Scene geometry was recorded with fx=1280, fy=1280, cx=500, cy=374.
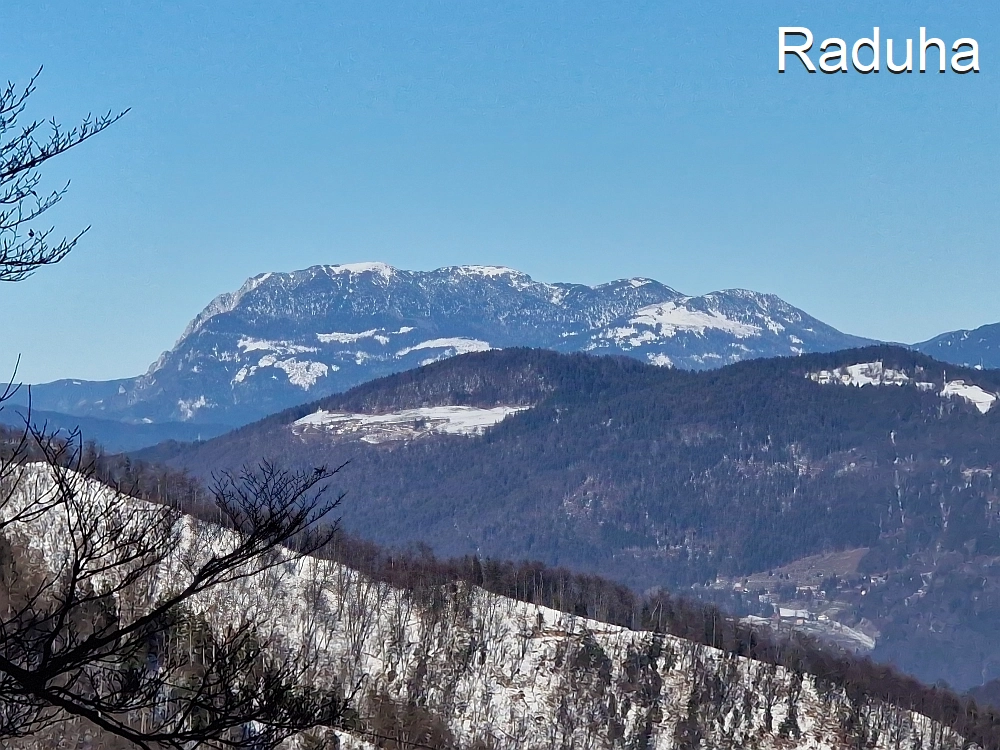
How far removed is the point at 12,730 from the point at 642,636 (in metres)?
162

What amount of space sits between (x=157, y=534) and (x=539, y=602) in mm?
179575

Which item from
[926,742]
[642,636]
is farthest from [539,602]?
[926,742]

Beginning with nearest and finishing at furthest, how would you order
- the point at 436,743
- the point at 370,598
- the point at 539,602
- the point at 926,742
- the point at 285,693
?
1. the point at 285,693
2. the point at 436,743
3. the point at 926,742
4. the point at 370,598
5. the point at 539,602

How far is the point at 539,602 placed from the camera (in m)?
190

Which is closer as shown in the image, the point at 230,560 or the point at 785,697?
the point at 230,560

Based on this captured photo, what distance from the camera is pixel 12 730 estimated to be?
1240 centimetres

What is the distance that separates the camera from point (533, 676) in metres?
155

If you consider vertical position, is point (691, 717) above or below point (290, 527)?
below

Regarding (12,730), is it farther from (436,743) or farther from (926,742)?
(926,742)

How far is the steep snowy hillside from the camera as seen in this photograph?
14250 cm

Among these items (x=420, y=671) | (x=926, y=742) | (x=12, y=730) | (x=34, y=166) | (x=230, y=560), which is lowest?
(x=926, y=742)

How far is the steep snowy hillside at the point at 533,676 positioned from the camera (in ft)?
468

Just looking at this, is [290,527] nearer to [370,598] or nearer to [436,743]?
[436,743]

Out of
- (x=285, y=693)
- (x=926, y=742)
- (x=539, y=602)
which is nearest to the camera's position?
(x=285, y=693)
